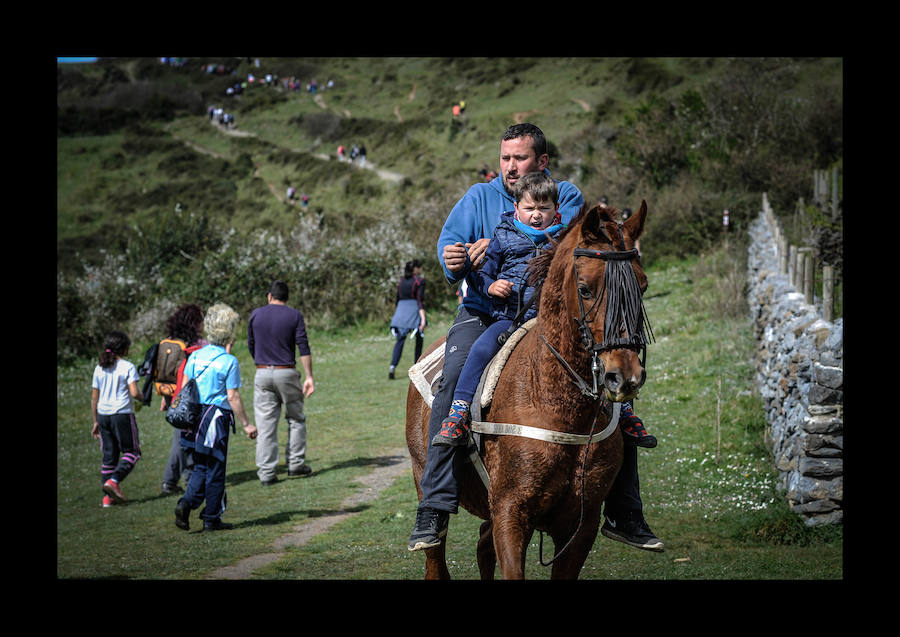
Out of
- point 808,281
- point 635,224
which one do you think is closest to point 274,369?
point 808,281

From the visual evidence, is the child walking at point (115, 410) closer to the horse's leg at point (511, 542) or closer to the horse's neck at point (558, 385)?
the horse's leg at point (511, 542)

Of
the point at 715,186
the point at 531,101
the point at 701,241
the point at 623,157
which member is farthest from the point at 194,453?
the point at 531,101

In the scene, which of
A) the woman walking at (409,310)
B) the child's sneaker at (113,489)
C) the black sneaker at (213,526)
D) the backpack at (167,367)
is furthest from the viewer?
the woman walking at (409,310)

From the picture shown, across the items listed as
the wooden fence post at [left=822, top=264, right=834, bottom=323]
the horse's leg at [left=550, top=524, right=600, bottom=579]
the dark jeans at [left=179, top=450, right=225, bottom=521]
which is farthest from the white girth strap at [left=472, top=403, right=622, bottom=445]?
the wooden fence post at [left=822, top=264, right=834, bottom=323]

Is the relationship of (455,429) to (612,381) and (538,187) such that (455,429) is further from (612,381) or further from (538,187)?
(538,187)

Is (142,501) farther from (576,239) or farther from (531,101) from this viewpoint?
(531,101)

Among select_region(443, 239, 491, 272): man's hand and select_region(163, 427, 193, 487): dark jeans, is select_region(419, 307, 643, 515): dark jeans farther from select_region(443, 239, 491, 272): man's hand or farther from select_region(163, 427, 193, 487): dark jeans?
select_region(163, 427, 193, 487): dark jeans

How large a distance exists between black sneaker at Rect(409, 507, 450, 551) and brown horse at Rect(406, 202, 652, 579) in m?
0.22

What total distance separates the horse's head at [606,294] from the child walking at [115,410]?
318 inches

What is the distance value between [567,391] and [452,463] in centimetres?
82

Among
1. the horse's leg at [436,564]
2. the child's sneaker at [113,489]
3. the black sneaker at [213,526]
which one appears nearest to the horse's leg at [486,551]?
the horse's leg at [436,564]

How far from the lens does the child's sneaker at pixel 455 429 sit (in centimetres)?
482

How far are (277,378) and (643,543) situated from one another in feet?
24.6

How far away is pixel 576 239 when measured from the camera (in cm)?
444
